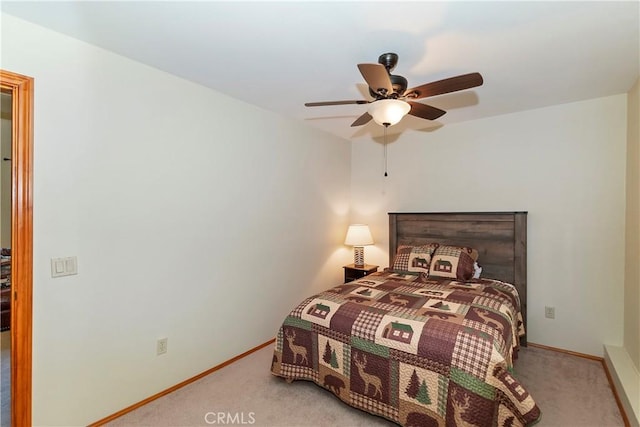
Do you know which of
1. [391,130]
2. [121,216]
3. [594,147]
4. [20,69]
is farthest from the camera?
[391,130]

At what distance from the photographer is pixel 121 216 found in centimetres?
212

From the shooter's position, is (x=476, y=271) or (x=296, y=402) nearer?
(x=296, y=402)

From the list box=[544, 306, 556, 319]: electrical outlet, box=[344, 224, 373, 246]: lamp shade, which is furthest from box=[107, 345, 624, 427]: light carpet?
box=[344, 224, 373, 246]: lamp shade

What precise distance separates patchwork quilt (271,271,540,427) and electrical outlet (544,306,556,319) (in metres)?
0.73

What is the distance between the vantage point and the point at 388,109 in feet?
6.41

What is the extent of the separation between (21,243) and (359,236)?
3.10 meters

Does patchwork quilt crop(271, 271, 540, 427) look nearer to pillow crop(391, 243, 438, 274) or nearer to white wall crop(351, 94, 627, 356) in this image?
pillow crop(391, 243, 438, 274)

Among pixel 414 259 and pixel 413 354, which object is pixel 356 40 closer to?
pixel 413 354

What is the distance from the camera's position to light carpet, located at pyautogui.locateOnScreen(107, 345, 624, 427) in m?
2.03

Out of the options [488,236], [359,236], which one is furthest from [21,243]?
[488,236]

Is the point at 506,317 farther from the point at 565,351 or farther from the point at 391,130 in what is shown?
the point at 391,130

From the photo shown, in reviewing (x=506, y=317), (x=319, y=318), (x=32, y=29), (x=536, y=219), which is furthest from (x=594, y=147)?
(x=32, y=29)

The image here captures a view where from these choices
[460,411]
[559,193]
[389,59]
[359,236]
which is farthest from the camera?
[359,236]

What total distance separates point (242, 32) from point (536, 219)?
126 inches
